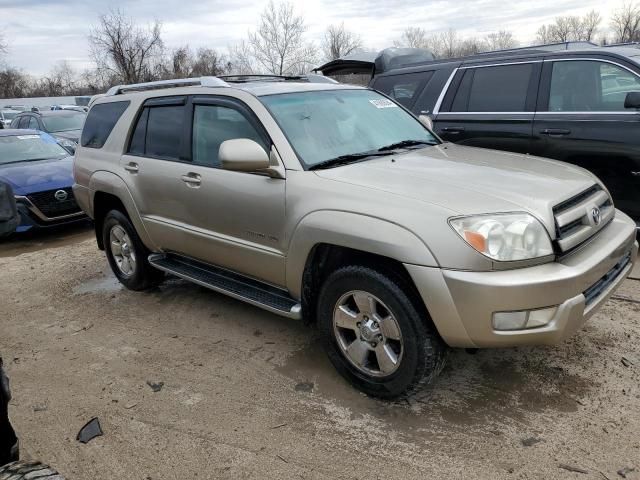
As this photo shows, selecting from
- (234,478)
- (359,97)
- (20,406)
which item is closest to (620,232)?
(359,97)

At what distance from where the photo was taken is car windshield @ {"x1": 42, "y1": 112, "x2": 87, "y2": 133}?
44.3ft

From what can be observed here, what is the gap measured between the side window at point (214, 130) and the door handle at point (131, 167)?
0.75 m

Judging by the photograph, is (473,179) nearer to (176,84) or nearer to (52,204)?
(176,84)

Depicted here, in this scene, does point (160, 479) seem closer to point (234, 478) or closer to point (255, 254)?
point (234, 478)

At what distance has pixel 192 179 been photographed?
12.5 ft

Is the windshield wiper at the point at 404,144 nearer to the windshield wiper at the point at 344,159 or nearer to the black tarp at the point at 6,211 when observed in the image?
the windshield wiper at the point at 344,159

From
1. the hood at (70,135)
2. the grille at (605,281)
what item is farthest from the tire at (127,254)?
the hood at (70,135)

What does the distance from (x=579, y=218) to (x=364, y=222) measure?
3.71ft

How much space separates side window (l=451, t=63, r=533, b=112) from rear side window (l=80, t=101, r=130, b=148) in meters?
3.47

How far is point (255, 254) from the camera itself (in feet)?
11.3

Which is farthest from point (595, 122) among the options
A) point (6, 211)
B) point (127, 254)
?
point (6, 211)

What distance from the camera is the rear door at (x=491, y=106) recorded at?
17.3ft

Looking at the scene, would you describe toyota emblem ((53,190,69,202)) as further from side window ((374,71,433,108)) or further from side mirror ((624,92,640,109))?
side mirror ((624,92,640,109))

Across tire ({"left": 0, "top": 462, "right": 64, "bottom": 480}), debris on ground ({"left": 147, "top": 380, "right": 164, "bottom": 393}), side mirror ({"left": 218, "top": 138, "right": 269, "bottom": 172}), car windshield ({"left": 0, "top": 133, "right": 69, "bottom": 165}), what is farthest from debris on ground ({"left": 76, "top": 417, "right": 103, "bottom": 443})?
car windshield ({"left": 0, "top": 133, "right": 69, "bottom": 165})
